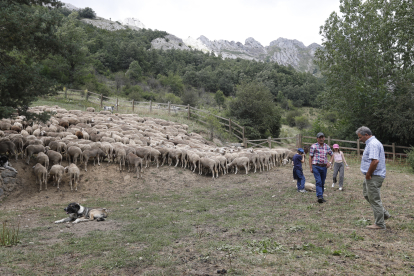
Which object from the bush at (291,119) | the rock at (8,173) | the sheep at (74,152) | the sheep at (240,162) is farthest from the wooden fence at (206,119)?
the bush at (291,119)

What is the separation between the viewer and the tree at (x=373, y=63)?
22.3m

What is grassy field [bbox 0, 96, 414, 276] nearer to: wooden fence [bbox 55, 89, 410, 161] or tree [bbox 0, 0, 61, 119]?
tree [bbox 0, 0, 61, 119]

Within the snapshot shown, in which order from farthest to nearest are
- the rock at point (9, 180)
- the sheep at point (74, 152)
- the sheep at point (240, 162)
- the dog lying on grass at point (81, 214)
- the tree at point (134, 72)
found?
the tree at point (134, 72)
the sheep at point (240, 162)
the sheep at point (74, 152)
the rock at point (9, 180)
the dog lying on grass at point (81, 214)

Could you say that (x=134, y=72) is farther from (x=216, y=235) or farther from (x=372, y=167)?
(x=372, y=167)

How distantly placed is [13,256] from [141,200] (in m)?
5.44

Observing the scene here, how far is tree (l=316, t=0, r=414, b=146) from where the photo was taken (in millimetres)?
22297

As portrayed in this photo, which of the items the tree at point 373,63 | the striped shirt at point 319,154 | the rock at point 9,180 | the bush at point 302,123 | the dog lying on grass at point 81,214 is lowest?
the dog lying on grass at point 81,214

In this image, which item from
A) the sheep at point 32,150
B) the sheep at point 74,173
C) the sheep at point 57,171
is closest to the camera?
the sheep at point 57,171

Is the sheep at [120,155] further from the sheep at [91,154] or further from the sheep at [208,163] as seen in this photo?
the sheep at [208,163]

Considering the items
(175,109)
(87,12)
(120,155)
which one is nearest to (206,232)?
(120,155)

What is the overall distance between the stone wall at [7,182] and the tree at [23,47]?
89.8 inches

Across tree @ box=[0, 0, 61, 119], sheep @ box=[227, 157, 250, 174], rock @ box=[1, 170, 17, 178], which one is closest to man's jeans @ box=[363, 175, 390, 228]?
sheep @ box=[227, 157, 250, 174]

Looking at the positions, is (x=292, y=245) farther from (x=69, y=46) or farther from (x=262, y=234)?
(x=69, y=46)

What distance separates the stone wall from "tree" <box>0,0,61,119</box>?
2.28m
